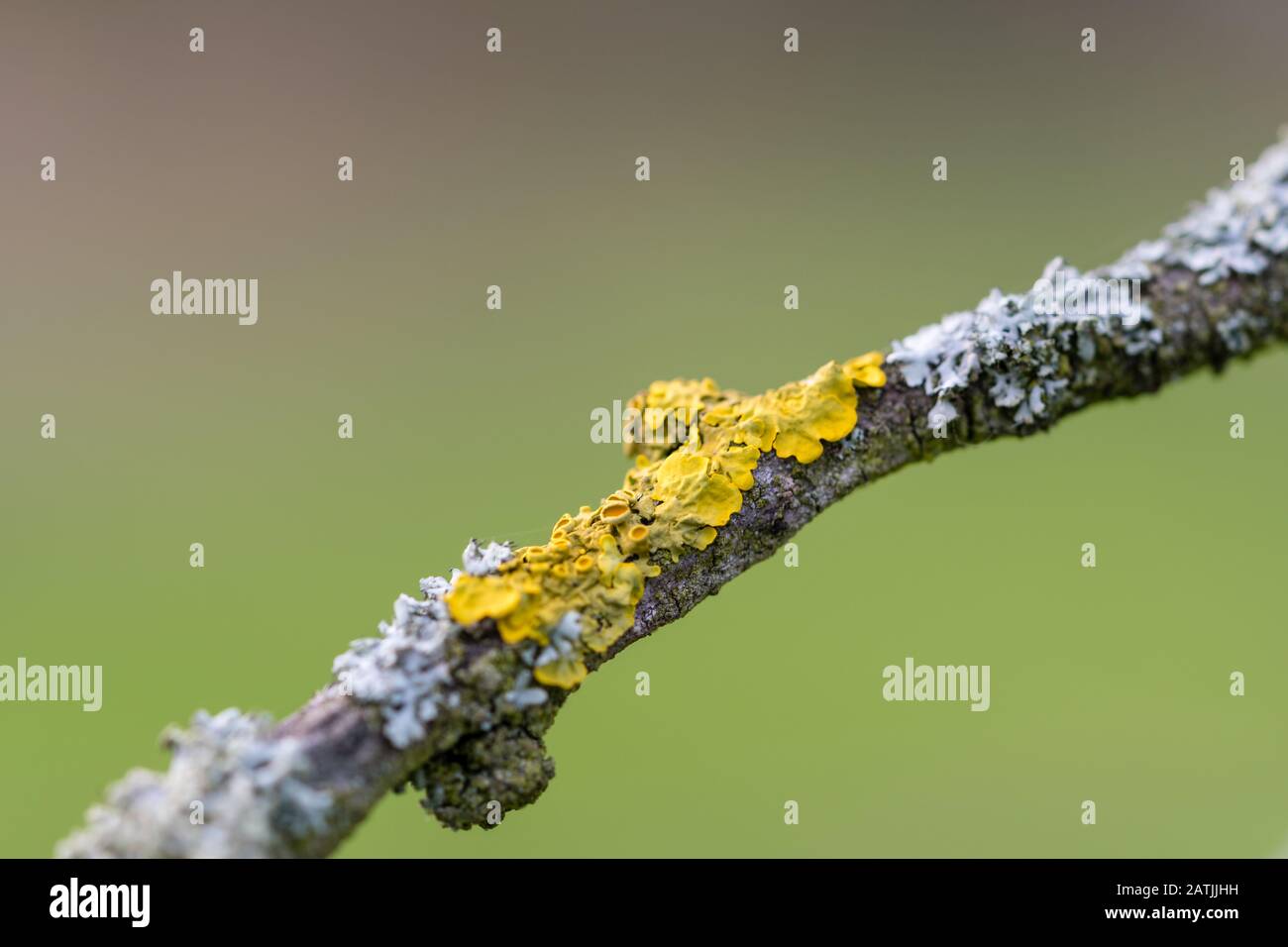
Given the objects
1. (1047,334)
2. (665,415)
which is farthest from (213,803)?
(1047,334)

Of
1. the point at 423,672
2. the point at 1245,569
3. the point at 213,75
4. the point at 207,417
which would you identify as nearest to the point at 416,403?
the point at 207,417

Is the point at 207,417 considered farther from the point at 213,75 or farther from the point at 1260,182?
the point at 1260,182

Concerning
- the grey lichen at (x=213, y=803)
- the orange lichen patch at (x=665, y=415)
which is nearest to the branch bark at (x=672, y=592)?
the grey lichen at (x=213, y=803)

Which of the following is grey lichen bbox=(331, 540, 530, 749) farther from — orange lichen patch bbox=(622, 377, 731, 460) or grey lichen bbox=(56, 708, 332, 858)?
orange lichen patch bbox=(622, 377, 731, 460)

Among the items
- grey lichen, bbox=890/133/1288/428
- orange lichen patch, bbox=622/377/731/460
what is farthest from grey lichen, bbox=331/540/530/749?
grey lichen, bbox=890/133/1288/428

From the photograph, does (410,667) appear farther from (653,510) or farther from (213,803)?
(653,510)

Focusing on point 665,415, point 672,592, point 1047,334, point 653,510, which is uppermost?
point 1047,334
